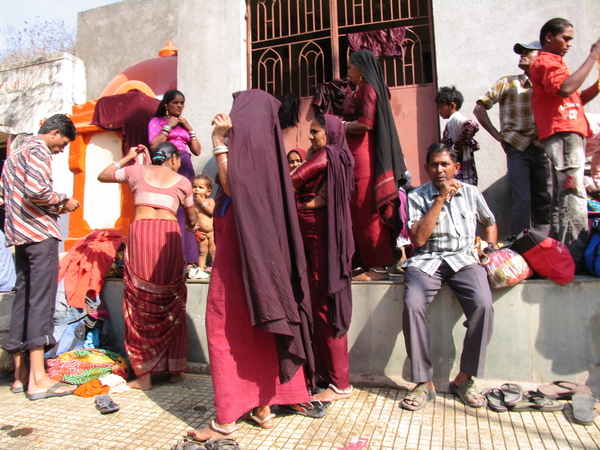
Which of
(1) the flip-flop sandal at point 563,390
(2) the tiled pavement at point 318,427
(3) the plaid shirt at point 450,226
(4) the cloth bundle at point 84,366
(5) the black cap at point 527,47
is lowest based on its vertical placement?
(2) the tiled pavement at point 318,427

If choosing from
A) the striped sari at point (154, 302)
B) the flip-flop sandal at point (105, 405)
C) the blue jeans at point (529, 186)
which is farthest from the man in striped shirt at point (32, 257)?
the blue jeans at point (529, 186)

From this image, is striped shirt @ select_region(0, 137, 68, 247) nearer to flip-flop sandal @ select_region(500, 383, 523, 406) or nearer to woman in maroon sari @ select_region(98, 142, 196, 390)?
woman in maroon sari @ select_region(98, 142, 196, 390)

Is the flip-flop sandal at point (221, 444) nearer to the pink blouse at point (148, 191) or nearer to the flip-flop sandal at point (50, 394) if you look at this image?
the flip-flop sandal at point (50, 394)

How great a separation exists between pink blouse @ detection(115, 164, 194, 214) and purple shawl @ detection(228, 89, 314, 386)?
4.33ft

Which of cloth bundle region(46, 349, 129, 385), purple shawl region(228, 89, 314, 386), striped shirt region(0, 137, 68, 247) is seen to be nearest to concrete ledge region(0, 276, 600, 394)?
purple shawl region(228, 89, 314, 386)

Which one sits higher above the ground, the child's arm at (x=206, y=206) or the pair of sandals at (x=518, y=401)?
the child's arm at (x=206, y=206)

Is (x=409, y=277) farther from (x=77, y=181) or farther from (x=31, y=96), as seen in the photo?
(x=31, y=96)

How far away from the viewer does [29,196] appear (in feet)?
11.3

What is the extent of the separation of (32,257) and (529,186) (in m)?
4.22

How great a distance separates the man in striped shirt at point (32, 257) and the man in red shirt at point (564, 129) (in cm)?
382

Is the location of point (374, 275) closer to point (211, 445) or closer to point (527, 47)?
point (211, 445)

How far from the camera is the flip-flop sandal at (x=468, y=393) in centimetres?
296

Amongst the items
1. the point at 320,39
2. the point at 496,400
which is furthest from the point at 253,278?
the point at 320,39

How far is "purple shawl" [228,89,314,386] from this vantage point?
8.36ft
